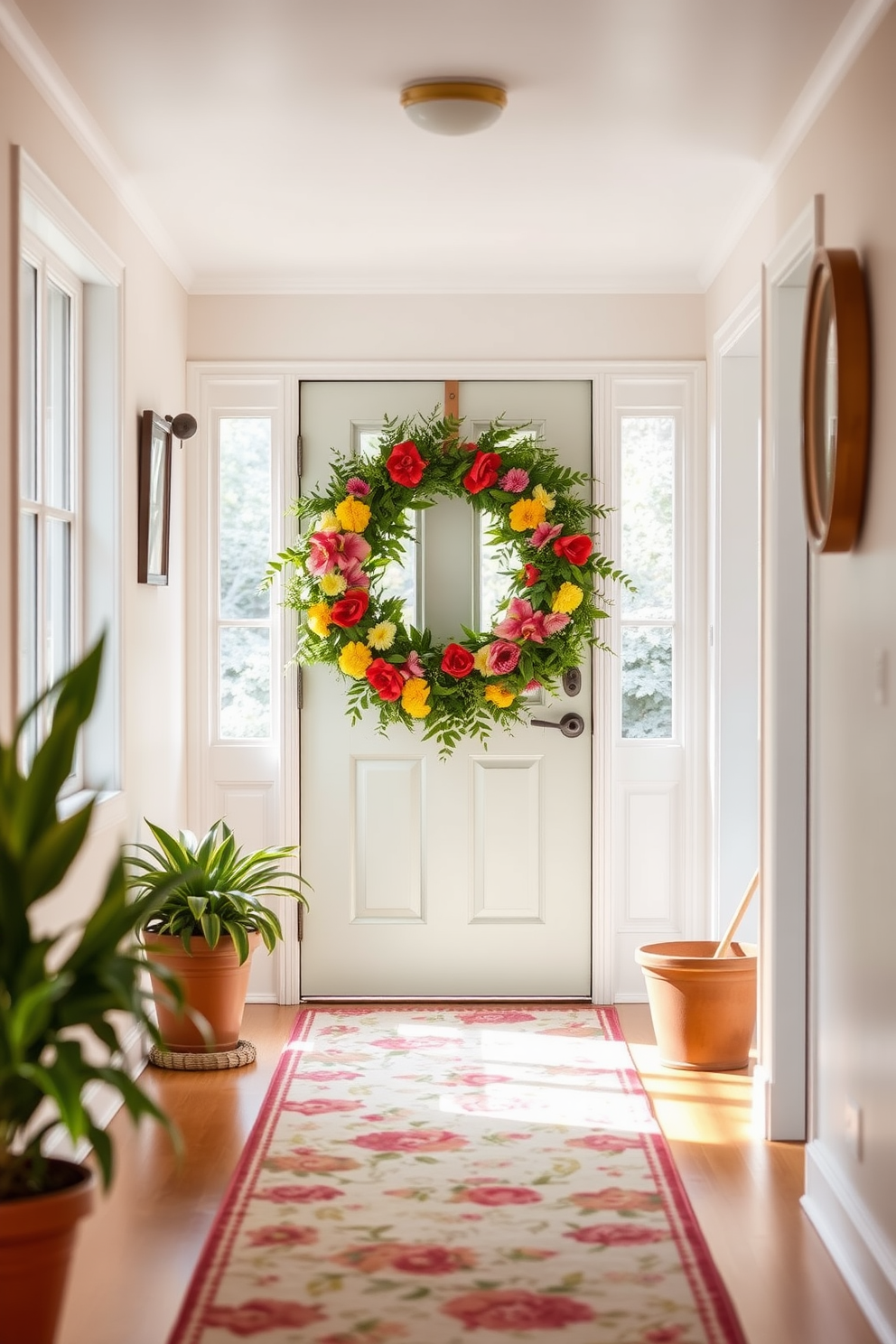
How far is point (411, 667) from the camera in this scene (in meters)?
4.71

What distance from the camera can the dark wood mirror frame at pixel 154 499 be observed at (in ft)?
13.5

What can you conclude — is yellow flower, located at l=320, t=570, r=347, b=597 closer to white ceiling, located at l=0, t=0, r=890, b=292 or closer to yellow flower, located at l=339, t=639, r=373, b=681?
yellow flower, located at l=339, t=639, r=373, b=681

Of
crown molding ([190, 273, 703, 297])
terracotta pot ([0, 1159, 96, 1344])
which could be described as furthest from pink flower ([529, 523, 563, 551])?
terracotta pot ([0, 1159, 96, 1344])

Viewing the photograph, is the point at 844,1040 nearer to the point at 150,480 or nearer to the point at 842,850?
the point at 842,850

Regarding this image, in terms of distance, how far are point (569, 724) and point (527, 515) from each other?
733 millimetres

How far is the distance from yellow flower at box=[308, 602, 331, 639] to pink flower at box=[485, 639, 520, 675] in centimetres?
54

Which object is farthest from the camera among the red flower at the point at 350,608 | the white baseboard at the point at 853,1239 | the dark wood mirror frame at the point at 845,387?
the red flower at the point at 350,608

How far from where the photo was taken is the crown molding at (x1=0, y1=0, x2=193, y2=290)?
2.84 m

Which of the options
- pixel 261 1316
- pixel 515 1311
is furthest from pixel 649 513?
pixel 261 1316

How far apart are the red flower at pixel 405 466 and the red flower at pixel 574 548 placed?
519mm

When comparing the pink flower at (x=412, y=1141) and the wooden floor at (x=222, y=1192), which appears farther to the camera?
the pink flower at (x=412, y=1141)

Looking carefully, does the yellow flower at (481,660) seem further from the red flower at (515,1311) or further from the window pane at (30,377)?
the red flower at (515,1311)

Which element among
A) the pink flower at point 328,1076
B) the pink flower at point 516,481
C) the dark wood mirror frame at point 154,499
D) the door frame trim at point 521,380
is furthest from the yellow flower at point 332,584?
the pink flower at point 328,1076

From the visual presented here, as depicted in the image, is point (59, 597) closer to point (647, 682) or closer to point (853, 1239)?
point (647, 682)
